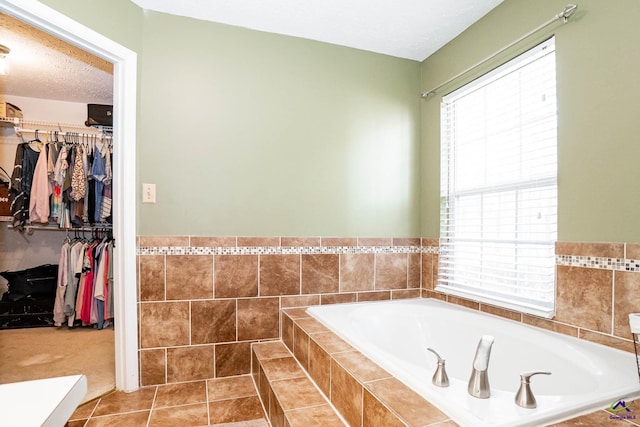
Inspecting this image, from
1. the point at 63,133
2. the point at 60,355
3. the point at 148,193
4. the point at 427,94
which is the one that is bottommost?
the point at 60,355

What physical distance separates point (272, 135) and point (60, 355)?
230 cm

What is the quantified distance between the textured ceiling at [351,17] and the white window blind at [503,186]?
42 centimetres

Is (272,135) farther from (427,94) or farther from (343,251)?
(427,94)

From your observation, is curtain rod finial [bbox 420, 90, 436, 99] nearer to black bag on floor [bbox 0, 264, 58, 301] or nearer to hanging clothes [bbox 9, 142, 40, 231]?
hanging clothes [bbox 9, 142, 40, 231]

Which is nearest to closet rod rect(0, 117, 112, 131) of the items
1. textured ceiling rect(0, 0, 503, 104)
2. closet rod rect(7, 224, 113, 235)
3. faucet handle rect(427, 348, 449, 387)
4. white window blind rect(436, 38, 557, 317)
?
textured ceiling rect(0, 0, 503, 104)

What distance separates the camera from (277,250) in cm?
222

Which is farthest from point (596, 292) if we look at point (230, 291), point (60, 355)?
point (60, 355)

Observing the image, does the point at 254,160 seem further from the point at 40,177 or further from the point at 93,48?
the point at 40,177

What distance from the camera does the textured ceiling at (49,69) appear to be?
2291 mm

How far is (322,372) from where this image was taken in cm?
146

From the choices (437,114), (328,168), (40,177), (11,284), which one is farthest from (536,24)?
(11,284)

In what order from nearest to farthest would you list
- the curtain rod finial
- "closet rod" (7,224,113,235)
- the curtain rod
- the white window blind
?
the curtain rod → the white window blind → the curtain rod finial → "closet rod" (7,224,113,235)

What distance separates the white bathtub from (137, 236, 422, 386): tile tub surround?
0.80 feet

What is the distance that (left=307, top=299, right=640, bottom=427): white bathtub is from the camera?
0.95 meters
